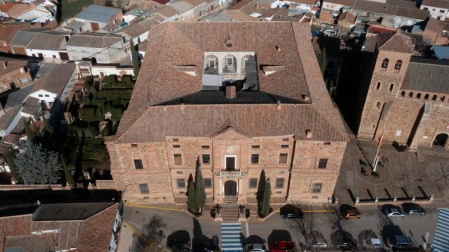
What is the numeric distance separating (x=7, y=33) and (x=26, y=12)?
775 inches

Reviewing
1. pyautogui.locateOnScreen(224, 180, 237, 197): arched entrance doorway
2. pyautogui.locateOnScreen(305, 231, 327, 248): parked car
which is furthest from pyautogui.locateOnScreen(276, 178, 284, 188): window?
pyautogui.locateOnScreen(305, 231, 327, 248): parked car

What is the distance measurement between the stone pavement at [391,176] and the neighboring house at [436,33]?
50014mm

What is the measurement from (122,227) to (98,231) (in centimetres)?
706

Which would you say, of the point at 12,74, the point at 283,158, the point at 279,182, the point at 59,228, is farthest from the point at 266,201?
the point at 12,74

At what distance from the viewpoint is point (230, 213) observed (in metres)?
63.8

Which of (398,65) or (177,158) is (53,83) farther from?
(398,65)

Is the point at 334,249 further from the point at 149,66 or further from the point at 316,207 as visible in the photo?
the point at 149,66

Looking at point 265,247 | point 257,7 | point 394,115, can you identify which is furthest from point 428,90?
point 257,7

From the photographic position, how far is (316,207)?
65250mm

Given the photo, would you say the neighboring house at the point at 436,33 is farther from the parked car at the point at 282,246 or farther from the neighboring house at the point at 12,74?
the neighboring house at the point at 12,74

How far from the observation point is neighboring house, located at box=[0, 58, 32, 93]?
288 feet

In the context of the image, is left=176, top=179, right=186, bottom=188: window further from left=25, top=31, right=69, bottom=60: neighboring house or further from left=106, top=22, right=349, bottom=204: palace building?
left=25, top=31, right=69, bottom=60: neighboring house

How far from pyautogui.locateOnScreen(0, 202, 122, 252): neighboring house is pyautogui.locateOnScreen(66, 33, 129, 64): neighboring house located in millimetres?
50383

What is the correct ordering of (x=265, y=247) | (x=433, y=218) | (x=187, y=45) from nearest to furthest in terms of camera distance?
1. (x=265, y=247)
2. (x=433, y=218)
3. (x=187, y=45)
